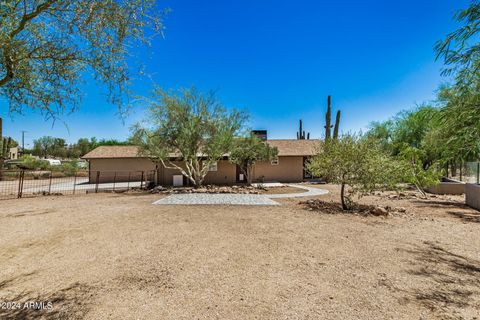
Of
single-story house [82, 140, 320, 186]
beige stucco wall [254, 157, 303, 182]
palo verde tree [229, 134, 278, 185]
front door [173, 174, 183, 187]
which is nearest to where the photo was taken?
palo verde tree [229, 134, 278, 185]

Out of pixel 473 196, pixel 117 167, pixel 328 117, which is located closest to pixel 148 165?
pixel 117 167

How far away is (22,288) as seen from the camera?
341cm

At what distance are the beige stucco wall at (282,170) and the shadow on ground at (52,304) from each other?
18723mm

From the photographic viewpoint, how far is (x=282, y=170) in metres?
21.9

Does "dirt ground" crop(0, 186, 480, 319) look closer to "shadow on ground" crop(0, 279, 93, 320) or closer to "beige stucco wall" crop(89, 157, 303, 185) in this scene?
"shadow on ground" crop(0, 279, 93, 320)

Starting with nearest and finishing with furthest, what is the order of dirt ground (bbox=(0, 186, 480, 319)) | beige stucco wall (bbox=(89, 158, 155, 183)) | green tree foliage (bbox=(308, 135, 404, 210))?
1. dirt ground (bbox=(0, 186, 480, 319))
2. green tree foliage (bbox=(308, 135, 404, 210))
3. beige stucco wall (bbox=(89, 158, 155, 183))

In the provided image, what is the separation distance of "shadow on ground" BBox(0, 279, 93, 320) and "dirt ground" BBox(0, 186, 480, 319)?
0.02 m

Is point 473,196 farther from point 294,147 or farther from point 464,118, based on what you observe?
point 294,147

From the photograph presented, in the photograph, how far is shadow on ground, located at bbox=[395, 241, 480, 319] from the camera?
3.05 metres

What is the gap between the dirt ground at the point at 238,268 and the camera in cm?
300

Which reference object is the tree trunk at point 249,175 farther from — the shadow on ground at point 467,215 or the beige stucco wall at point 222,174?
the shadow on ground at point 467,215

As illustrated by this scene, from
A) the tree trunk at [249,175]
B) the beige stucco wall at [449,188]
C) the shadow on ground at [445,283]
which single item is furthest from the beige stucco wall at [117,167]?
the beige stucco wall at [449,188]

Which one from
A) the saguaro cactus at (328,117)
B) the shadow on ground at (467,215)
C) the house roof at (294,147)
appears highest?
the saguaro cactus at (328,117)

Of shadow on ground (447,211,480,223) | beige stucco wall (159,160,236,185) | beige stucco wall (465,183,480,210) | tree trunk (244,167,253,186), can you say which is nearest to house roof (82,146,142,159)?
beige stucco wall (159,160,236,185)
